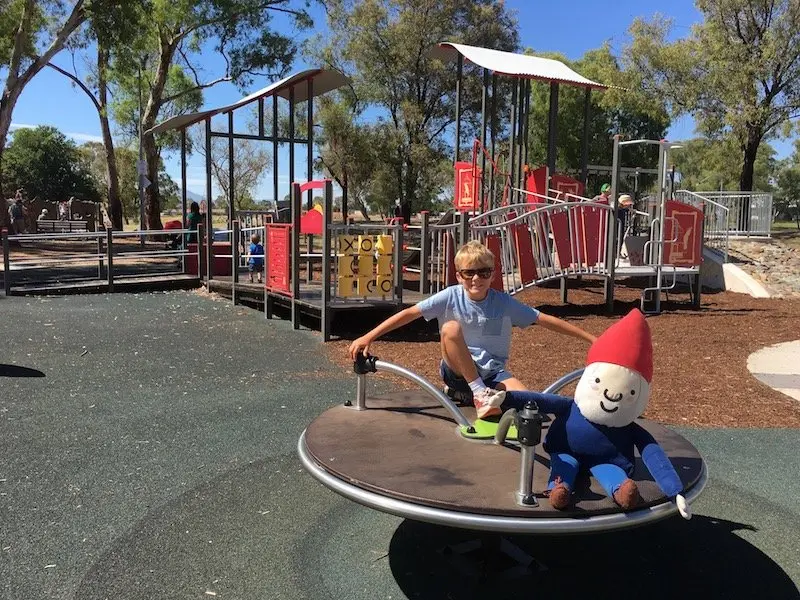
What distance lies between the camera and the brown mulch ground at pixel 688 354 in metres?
5.80

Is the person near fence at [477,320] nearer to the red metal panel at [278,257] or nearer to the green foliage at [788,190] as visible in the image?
the red metal panel at [278,257]

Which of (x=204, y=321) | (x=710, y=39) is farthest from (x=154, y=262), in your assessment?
(x=710, y=39)

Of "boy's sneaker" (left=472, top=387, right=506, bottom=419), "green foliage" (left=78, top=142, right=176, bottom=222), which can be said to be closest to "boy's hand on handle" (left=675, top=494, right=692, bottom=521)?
"boy's sneaker" (left=472, top=387, right=506, bottom=419)

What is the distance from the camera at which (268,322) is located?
998 cm

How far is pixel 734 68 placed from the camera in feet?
73.6

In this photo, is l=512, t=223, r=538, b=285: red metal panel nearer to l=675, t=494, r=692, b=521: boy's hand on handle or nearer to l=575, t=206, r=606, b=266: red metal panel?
l=575, t=206, r=606, b=266: red metal panel

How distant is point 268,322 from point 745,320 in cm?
726

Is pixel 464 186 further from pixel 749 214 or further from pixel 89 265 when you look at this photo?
pixel 89 265

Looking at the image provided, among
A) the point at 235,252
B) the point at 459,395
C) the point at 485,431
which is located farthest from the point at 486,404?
the point at 235,252

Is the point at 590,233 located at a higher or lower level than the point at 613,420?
higher

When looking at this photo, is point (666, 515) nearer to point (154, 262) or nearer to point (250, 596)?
point (250, 596)

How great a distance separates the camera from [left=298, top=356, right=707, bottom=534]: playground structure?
8.36ft

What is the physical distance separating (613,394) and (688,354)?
578 centimetres

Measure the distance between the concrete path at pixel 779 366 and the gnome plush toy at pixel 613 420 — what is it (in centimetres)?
437
